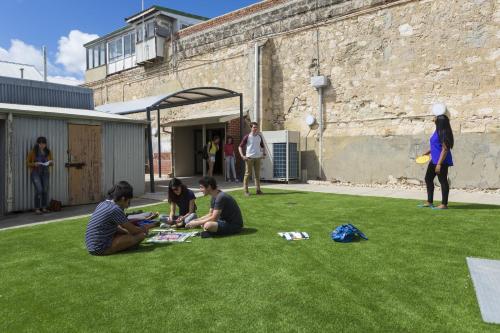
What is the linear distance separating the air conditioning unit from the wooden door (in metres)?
6.09

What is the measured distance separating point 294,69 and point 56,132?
8929mm

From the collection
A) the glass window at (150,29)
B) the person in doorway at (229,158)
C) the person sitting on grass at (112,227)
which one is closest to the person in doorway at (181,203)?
the person sitting on grass at (112,227)

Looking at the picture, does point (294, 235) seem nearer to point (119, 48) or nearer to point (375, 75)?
point (375, 75)

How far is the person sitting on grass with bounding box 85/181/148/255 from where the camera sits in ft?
15.8

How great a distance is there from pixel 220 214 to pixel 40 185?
529cm

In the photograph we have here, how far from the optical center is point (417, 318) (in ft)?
9.68

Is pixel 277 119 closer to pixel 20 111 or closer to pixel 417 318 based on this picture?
pixel 20 111

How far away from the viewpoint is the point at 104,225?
4.86 meters

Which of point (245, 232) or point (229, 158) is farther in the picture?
point (229, 158)

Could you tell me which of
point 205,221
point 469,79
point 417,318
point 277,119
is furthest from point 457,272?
point 277,119

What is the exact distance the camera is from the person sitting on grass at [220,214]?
5.66 m

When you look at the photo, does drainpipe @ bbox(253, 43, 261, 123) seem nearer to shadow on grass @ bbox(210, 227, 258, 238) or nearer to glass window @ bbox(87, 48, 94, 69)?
shadow on grass @ bbox(210, 227, 258, 238)

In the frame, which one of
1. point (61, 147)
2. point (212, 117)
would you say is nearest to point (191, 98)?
point (212, 117)

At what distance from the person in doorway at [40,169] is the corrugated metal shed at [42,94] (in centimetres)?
440
